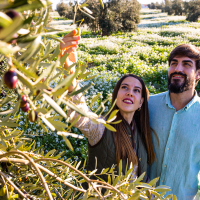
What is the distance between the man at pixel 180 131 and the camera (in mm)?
1584

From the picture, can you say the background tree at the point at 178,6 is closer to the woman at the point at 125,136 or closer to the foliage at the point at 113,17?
the foliage at the point at 113,17

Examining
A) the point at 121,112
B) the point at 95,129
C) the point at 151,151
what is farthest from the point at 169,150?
the point at 95,129

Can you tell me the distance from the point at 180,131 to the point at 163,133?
0.45 feet

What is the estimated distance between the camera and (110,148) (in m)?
1.38

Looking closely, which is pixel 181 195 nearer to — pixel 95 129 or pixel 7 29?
pixel 95 129

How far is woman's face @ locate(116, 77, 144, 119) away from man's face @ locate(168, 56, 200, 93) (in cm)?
34

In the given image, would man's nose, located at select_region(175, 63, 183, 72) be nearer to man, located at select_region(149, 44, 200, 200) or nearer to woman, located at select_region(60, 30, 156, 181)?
man, located at select_region(149, 44, 200, 200)

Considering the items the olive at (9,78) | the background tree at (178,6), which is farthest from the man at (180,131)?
the background tree at (178,6)

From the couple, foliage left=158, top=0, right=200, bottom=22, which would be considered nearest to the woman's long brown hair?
the couple

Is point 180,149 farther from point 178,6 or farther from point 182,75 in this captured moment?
point 178,6

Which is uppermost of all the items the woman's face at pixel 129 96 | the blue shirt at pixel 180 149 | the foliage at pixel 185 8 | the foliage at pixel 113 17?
the foliage at pixel 185 8

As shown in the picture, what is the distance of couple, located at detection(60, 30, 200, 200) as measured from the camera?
140 cm

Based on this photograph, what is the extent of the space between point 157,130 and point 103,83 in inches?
127

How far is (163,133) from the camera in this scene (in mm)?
1658
